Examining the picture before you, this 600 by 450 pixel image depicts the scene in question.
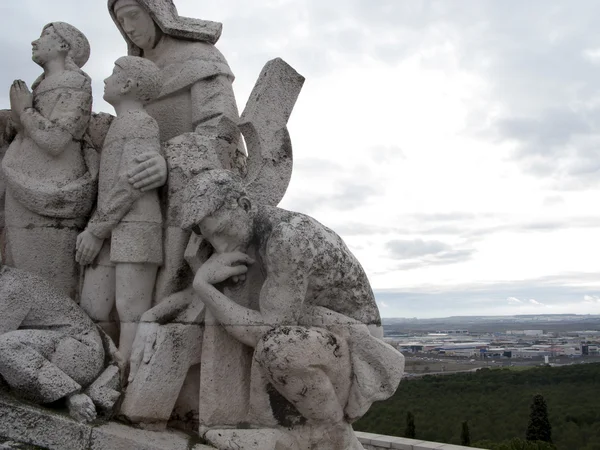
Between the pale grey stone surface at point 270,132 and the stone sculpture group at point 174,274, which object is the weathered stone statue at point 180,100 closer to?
the stone sculpture group at point 174,274

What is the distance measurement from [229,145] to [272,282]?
123 cm

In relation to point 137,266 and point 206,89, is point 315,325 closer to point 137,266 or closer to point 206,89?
point 137,266

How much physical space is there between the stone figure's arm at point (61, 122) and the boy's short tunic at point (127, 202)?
219 millimetres

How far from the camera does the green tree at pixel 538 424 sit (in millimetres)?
12766

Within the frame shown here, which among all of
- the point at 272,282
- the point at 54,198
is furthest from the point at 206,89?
the point at 272,282

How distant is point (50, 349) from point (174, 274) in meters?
0.77

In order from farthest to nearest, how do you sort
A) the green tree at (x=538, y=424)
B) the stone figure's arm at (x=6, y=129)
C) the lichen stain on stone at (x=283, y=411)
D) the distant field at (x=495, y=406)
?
the distant field at (x=495, y=406)
the green tree at (x=538, y=424)
the stone figure's arm at (x=6, y=129)
the lichen stain on stone at (x=283, y=411)

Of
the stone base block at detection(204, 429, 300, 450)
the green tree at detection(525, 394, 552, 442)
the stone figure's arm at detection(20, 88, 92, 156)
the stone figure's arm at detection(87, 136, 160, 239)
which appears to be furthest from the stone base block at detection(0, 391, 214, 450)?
the green tree at detection(525, 394, 552, 442)

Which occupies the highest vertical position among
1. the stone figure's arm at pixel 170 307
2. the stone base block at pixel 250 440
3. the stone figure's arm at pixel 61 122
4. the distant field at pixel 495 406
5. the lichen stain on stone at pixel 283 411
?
the stone figure's arm at pixel 61 122

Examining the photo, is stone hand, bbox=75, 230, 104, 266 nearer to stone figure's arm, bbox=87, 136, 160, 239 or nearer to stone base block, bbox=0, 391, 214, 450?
stone figure's arm, bbox=87, 136, 160, 239

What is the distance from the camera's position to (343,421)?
138 inches

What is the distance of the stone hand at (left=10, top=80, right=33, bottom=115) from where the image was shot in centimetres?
401

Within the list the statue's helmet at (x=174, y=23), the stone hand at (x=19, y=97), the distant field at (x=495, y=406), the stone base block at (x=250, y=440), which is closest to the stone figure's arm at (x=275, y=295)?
the stone base block at (x=250, y=440)

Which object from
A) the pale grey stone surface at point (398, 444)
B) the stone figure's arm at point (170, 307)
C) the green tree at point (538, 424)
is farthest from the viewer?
the green tree at point (538, 424)
